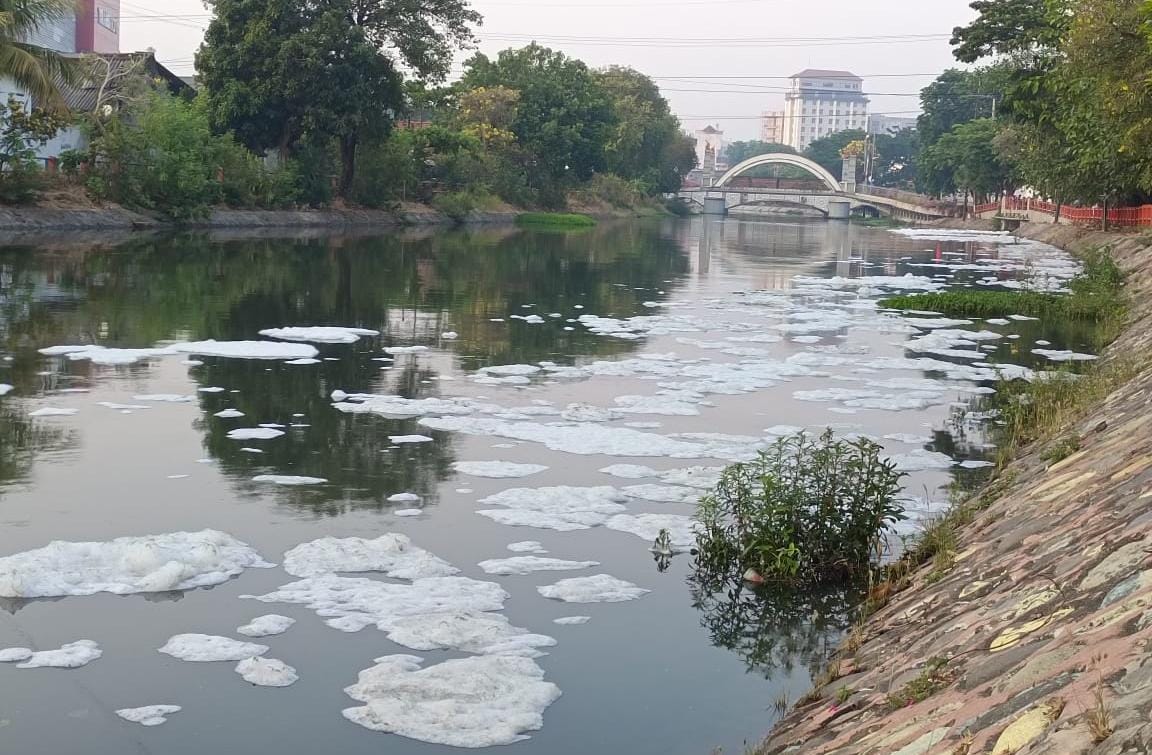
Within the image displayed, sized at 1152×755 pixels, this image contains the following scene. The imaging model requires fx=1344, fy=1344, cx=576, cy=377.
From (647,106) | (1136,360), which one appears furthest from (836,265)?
(647,106)

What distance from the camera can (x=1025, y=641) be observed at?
5.70 m

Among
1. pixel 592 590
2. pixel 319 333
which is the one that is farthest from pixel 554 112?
pixel 592 590

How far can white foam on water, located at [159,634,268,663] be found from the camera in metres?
7.62

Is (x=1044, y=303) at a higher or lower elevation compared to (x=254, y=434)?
higher

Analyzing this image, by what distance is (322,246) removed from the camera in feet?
155

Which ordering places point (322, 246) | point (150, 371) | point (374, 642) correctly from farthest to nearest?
point (322, 246), point (150, 371), point (374, 642)

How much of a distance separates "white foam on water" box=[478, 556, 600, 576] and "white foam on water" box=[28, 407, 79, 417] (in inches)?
260

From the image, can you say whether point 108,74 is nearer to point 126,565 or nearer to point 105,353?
point 105,353

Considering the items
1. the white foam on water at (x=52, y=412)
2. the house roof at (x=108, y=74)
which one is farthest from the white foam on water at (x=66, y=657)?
the house roof at (x=108, y=74)

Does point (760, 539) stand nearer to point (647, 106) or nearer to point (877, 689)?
point (877, 689)

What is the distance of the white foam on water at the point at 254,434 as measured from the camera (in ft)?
43.9

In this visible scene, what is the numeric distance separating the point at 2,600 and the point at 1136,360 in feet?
39.7

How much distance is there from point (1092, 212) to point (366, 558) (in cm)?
6412

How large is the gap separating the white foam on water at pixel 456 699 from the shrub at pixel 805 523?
7.62ft
